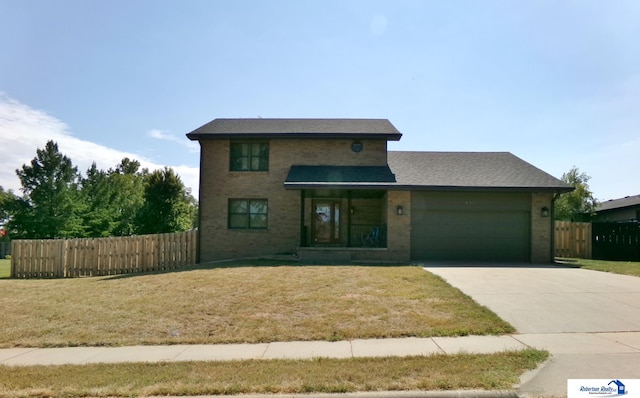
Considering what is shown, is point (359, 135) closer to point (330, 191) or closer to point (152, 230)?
point (330, 191)

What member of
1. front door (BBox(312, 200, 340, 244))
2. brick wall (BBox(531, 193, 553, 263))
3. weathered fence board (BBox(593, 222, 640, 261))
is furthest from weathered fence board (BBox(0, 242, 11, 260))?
weathered fence board (BBox(593, 222, 640, 261))

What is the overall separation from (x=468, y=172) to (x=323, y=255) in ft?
25.7

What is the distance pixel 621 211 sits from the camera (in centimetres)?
2905

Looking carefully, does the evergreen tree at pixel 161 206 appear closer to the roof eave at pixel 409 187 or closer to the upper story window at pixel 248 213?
the upper story window at pixel 248 213

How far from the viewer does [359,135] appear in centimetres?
1727

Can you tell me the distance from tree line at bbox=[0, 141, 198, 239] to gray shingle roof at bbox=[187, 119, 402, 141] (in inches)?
652

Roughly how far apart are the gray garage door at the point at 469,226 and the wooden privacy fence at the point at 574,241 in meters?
5.21

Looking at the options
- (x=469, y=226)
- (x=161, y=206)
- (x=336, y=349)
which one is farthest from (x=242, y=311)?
(x=161, y=206)

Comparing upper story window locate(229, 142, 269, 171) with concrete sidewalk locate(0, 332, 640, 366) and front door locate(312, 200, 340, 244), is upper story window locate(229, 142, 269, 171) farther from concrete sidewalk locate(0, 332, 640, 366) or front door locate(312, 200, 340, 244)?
concrete sidewalk locate(0, 332, 640, 366)

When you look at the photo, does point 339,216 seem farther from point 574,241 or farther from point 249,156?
point 574,241

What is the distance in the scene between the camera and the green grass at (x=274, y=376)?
173 inches

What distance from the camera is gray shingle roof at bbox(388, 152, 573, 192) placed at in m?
15.4

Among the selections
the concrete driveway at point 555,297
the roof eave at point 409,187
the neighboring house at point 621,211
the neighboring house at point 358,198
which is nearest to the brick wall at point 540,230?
the neighboring house at point 358,198

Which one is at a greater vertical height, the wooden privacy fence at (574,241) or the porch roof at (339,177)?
the porch roof at (339,177)
